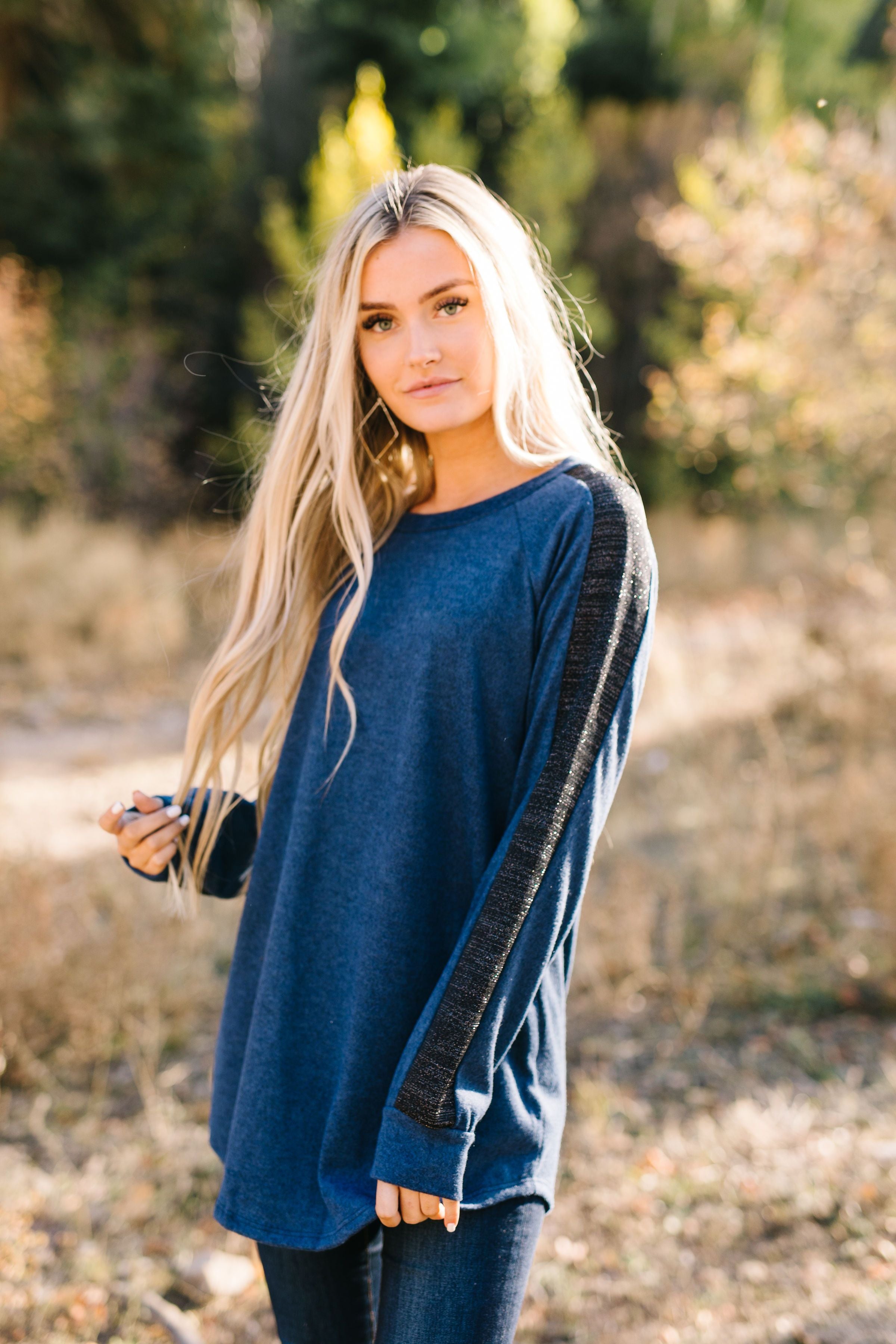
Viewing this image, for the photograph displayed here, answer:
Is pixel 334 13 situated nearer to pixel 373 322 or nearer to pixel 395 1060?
pixel 373 322

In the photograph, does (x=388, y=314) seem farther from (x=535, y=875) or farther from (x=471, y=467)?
(x=535, y=875)

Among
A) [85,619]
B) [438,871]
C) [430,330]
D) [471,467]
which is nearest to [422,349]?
[430,330]

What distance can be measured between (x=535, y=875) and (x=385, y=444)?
0.82 meters

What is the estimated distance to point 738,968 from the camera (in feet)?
11.1

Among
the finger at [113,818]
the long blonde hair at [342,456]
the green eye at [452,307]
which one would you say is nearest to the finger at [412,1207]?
the long blonde hair at [342,456]

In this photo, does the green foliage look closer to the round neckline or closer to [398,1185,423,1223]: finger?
the round neckline

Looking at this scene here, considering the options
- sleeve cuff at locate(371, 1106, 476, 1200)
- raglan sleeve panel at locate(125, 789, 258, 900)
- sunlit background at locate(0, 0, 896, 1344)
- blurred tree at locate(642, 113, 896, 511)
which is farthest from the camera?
blurred tree at locate(642, 113, 896, 511)

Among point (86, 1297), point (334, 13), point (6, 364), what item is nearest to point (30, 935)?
point (86, 1297)

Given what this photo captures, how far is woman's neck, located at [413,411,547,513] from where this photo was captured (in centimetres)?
139

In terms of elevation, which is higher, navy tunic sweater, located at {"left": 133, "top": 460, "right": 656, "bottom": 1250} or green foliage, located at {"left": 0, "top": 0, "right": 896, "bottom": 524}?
green foliage, located at {"left": 0, "top": 0, "right": 896, "bottom": 524}

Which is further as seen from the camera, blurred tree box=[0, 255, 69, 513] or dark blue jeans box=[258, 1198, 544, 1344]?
blurred tree box=[0, 255, 69, 513]

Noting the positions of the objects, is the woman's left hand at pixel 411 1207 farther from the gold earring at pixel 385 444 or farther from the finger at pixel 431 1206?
the gold earring at pixel 385 444

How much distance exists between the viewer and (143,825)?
4.74 ft

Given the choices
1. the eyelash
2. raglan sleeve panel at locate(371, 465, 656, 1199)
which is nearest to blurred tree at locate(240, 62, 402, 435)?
the eyelash
